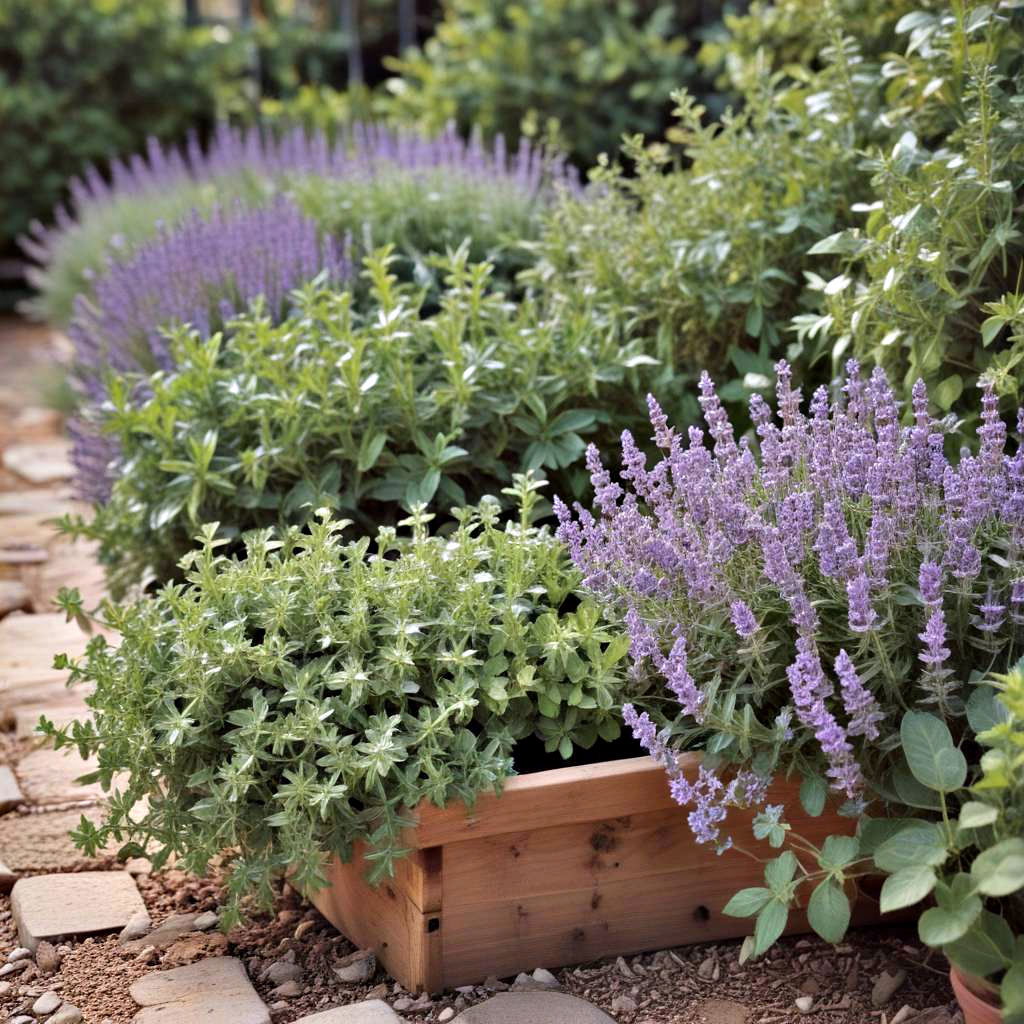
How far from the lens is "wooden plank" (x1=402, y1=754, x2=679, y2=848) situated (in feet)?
6.68

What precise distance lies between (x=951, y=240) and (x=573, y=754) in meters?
1.22

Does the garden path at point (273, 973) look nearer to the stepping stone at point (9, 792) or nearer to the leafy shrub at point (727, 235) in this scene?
the stepping stone at point (9, 792)

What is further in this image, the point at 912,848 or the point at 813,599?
the point at 813,599

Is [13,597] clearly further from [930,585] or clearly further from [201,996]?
[930,585]

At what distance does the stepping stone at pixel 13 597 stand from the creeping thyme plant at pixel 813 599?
88.7 inches

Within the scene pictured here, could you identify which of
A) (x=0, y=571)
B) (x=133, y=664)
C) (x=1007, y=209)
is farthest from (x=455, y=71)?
(x=133, y=664)

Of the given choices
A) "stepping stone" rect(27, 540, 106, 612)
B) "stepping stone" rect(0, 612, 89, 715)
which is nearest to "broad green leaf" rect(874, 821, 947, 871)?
"stepping stone" rect(0, 612, 89, 715)

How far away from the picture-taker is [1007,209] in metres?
2.45

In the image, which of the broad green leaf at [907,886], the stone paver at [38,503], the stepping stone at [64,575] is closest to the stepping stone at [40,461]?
the stone paver at [38,503]

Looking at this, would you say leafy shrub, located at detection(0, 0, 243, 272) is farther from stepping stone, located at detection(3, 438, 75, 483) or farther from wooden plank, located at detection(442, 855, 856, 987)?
wooden plank, located at detection(442, 855, 856, 987)

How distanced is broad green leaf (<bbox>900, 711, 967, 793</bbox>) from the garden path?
397 millimetres

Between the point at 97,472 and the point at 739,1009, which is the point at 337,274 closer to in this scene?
the point at 97,472

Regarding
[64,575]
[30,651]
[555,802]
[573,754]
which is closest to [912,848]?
[555,802]

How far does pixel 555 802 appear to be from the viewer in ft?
6.80
